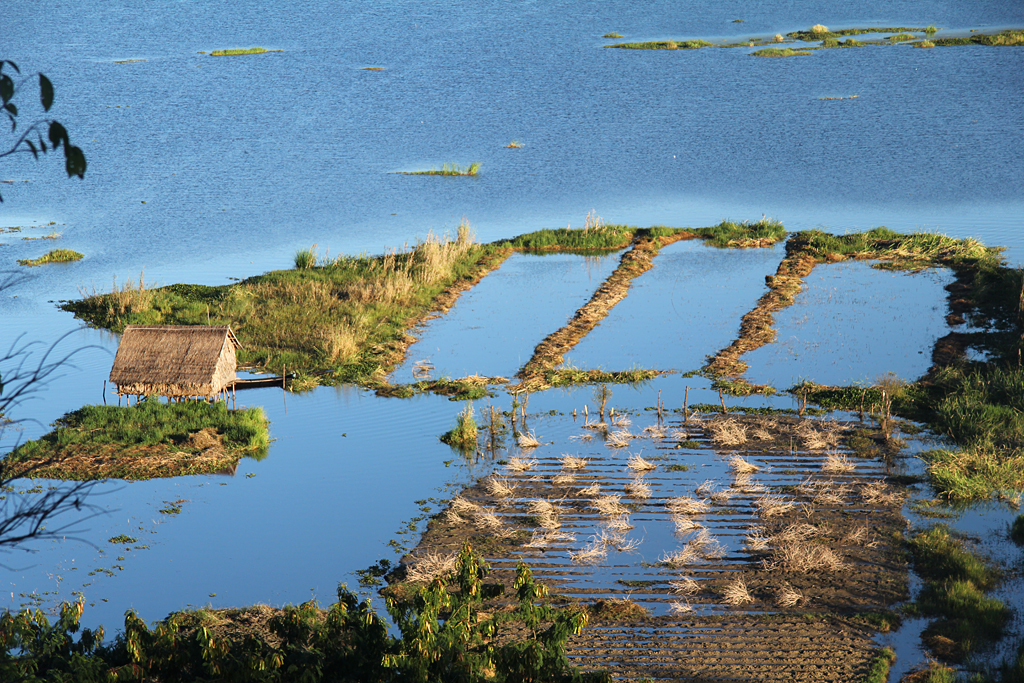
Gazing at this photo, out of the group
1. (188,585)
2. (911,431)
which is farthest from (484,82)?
(188,585)

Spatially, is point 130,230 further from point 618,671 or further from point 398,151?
point 618,671

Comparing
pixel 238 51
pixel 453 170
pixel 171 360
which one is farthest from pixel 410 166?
pixel 238 51

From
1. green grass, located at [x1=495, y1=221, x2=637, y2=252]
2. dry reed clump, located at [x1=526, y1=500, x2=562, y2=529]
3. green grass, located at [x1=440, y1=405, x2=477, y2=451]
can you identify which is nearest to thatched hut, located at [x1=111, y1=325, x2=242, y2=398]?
green grass, located at [x1=440, y1=405, x2=477, y2=451]

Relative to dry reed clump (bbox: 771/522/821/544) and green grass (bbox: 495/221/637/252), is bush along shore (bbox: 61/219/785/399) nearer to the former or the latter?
green grass (bbox: 495/221/637/252)

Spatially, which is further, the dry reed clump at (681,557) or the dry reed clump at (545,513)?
the dry reed clump at (545,513)

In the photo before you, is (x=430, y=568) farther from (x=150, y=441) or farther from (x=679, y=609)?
(x=150, y=441)

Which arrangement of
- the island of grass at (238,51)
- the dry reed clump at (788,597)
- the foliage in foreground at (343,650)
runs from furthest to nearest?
1. the island of grass at (238,51)
2. the dry reed clump at (788,597)
3. the foliage in foreground at (343,650)

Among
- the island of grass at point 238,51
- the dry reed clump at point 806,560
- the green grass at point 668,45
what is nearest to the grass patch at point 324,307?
the dry reed clump at point 806,560

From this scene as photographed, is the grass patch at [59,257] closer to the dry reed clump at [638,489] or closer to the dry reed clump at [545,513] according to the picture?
the dry reed clump at [545,513]

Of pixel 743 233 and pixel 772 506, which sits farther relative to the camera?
pixel 743 233
